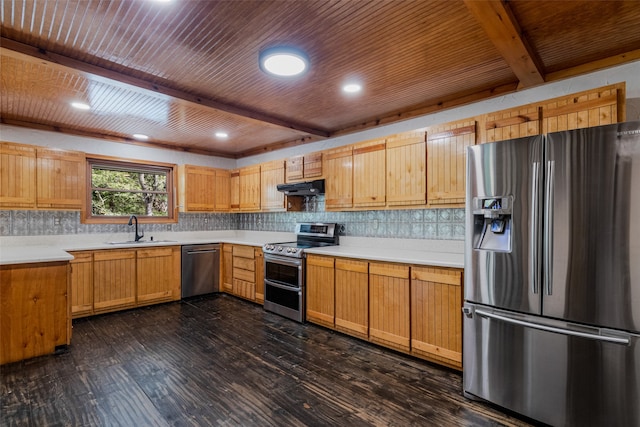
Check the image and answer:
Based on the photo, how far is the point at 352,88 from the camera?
298 centimetres

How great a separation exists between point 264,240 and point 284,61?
11.7 ft

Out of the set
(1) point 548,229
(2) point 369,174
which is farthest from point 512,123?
(2) point 369,174

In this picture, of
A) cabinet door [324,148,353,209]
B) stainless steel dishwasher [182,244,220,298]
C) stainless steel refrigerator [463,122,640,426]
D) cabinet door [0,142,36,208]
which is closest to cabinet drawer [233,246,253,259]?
stainless steel dishwasher [182,244,220,298]

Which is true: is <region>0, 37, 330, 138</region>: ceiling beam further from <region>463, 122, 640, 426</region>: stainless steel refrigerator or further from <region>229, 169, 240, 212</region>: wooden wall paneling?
<region>463, 122, 640, 426</region>: stainless steel refrigerator

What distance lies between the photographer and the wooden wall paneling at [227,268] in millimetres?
5066

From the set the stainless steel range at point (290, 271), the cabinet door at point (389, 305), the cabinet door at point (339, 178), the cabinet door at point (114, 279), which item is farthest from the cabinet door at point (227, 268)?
the cabinet door at point (389, 305)

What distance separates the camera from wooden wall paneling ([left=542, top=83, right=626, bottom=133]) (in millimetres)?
2168

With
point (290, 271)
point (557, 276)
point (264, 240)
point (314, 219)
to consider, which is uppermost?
point (314, 219)

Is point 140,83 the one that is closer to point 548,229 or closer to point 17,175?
point 17,175

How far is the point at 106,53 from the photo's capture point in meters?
2.32

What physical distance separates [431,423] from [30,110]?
4.97m

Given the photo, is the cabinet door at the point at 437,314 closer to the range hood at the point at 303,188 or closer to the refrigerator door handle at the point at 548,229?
the refrigerator door handle at the point at 548,229

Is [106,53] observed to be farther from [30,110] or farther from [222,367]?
[222,367]

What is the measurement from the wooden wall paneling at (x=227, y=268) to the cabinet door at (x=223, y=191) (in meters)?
0.82
